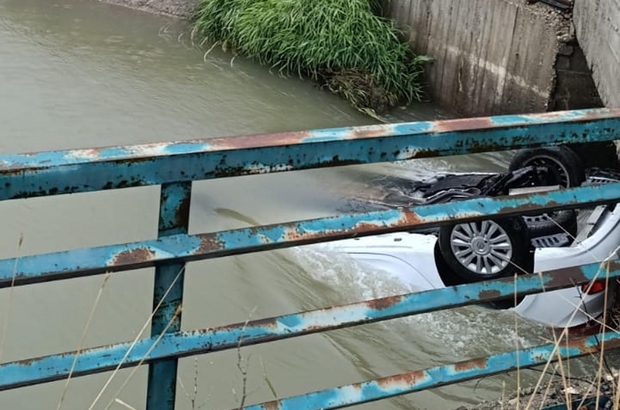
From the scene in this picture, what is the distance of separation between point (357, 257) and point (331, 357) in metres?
0.81

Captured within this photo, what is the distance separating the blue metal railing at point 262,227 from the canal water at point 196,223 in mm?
259

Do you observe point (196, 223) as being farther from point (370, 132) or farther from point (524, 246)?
point (370, 132)

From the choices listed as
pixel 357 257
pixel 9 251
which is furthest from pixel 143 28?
pixel 357 257

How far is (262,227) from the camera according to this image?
2059 mm

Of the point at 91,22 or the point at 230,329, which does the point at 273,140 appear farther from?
the point at 91,22

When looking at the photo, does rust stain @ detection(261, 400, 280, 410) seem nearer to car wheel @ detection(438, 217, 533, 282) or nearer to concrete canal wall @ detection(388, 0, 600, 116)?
car wheel @ detection(438, 217, 533, 282)

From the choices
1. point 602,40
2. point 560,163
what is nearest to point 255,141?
point 560,163

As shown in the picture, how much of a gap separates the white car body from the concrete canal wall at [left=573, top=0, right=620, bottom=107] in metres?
1.67

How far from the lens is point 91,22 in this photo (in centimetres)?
1127

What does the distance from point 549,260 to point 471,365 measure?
8.52ft

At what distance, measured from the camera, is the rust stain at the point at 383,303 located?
2.26 m

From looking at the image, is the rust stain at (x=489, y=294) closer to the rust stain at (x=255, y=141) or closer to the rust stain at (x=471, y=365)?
the rust stain at (x=471, y=365)

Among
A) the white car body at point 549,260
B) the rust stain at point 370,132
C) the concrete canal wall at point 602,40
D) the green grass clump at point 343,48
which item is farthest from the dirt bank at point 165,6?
the rust stain at point 370,132

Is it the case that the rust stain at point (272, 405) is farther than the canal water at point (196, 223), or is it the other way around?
the canal water at point (196, 223)
